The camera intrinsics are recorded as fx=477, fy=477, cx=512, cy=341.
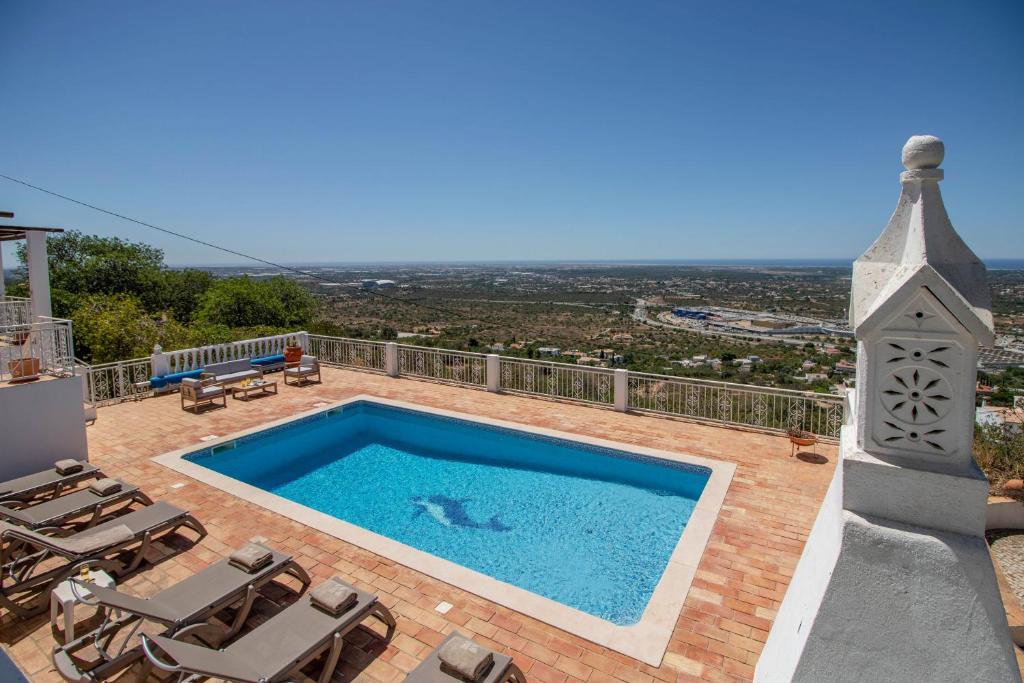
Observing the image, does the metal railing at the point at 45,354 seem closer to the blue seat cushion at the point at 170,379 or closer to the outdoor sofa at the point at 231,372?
the outdoor sofa at the point at 231,372

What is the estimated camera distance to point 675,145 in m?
27.6

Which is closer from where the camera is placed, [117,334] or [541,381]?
[541,381]

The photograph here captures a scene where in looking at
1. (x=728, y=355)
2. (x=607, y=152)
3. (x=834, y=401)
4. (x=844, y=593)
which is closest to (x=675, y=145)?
(x=607, y=152)

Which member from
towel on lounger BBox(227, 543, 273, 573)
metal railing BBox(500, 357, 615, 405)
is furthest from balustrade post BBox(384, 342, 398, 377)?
towel on lounger BBox(227, 543, 273, 573)

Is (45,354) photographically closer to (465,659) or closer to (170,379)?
(170,379)

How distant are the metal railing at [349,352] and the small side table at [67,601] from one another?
28.0 ft

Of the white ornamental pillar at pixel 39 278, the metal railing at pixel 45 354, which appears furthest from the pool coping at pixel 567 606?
the white ornamental pillar at pixel 39 278

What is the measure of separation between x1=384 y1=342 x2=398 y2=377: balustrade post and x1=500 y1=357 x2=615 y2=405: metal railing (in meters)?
3.05

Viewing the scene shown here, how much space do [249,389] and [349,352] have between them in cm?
312

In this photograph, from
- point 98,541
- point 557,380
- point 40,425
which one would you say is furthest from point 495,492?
point 40,425

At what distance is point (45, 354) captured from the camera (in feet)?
22.6

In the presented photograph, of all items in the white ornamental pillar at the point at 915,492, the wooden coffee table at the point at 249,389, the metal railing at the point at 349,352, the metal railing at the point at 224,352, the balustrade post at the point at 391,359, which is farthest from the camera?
the metal railing at the point at 349,352

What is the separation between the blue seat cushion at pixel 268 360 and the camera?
37.7ft

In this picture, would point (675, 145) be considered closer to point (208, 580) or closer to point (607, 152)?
point (607, 152)
